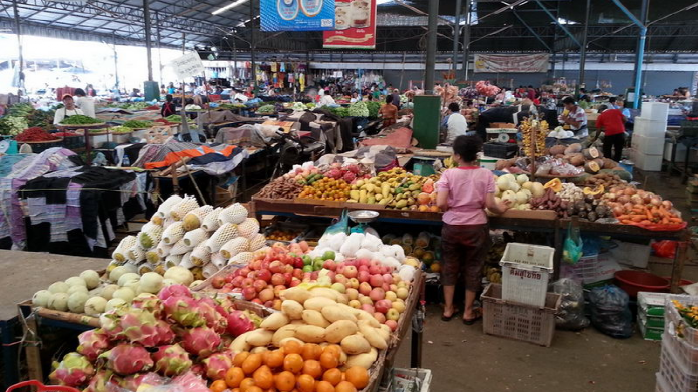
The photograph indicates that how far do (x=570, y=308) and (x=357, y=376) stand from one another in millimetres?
3256

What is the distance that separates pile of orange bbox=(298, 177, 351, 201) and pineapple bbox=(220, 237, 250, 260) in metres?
1.86

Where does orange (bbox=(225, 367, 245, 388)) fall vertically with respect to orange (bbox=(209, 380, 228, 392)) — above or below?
above

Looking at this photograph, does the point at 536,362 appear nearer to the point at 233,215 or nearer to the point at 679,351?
the point at 679,351

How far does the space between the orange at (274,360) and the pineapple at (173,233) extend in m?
2.14

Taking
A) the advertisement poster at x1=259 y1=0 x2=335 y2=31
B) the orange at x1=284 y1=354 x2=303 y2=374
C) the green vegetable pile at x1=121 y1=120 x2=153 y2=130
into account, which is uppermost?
the advertisement poster at x1=259 y1=0 x2=335 y2=31

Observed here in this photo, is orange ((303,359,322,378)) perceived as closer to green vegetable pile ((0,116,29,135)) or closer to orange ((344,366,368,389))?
orange ((344,366,368,389))

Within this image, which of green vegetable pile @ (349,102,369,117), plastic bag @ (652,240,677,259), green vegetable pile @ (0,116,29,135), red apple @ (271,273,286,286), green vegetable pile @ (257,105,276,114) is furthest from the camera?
green vegetable pile @ (257,105,276,114)

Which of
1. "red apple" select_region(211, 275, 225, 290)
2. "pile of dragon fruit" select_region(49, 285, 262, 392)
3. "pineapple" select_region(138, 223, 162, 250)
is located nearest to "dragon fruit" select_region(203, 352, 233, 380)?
"pile of dragon fruit" select_region(49, 285, 262, 392)

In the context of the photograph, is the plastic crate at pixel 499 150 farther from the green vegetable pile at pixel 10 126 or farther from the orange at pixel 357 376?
the green vegetable pile at pixel 10 126

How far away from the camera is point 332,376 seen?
2311 millimetres

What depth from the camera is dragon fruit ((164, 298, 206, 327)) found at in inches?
96.7

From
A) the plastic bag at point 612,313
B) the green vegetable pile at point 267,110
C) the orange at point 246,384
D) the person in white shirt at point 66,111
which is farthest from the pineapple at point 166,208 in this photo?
the green vegetable pile at point 267,110

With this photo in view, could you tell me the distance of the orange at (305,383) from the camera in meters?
2.23

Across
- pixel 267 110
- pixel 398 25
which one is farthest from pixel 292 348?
pixel 398 25
